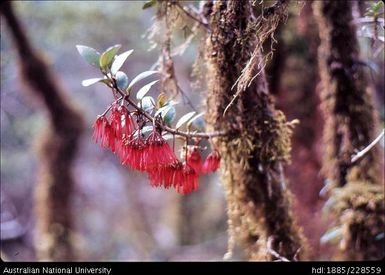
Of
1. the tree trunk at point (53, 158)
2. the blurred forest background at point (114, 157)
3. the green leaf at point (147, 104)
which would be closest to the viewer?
the green leaf at point (147, 104)

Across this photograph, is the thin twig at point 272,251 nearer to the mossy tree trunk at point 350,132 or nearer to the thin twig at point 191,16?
the mossy tree trunk at point 350,132

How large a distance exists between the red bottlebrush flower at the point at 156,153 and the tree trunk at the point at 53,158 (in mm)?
1808

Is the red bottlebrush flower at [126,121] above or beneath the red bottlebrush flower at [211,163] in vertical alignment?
above

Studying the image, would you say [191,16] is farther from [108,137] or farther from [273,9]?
[108,137]

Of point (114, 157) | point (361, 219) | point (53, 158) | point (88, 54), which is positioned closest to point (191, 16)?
point (88, 54)

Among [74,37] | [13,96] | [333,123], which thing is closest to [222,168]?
[333,123]

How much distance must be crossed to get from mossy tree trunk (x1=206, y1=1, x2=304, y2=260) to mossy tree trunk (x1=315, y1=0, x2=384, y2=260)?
241mm

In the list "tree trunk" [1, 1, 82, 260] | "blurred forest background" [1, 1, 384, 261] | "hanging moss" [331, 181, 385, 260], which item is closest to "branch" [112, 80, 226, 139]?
"blurred forest background" [1, 1, 384, 261]

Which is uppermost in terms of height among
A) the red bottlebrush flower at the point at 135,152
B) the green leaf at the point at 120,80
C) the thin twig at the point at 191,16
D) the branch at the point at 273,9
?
the thin twig at the point at 191,16

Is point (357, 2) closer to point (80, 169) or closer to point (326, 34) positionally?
point (326, 34)

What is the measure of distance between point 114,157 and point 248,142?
3574 millimetres

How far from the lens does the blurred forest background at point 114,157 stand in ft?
7.53

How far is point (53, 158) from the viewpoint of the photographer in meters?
2.75

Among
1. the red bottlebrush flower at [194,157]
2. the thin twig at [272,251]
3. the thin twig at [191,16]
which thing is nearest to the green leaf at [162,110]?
the red bottlebrush flower at [194,157]
